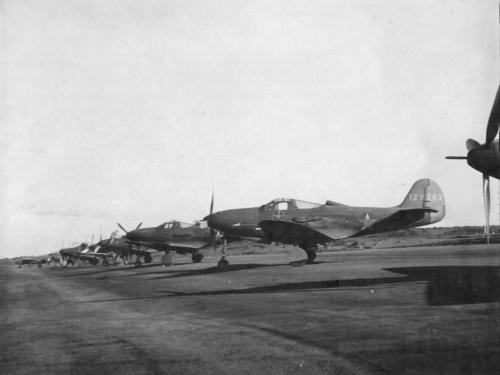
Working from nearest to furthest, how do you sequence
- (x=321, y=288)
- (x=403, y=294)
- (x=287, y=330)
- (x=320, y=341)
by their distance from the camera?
(x=320, y=341) → (x=287, y=330) → (x=403, y=294) → (x=321, y=288)

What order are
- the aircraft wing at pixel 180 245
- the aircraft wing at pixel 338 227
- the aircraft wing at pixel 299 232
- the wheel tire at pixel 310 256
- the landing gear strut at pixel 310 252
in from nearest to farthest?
the aircraft wing at pixel 299 232
the aircraft wing at pixel 338 227
the landing gear strut at pixel 310 252
the wheel tire at pixel 310 256
the aircraft wing at pixel 180 245

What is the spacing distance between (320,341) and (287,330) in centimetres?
100

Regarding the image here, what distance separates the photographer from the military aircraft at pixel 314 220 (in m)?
22.3

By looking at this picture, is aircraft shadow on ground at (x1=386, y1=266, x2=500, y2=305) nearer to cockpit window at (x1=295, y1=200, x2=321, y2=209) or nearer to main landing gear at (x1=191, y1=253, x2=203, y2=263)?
cockpit window at (x1=295, y1=200, x2=321, y2=209)

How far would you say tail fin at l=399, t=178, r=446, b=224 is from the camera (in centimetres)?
2550

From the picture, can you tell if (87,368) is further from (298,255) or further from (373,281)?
(298,255)

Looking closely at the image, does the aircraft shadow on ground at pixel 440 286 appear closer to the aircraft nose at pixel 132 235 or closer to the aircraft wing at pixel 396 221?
the aircraft wing at pixel 396 221

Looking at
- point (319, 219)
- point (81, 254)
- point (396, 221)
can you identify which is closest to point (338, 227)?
point (319, 219)

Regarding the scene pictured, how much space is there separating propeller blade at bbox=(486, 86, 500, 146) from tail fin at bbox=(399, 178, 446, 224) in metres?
16.1

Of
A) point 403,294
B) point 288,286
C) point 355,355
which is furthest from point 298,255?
point 355,355

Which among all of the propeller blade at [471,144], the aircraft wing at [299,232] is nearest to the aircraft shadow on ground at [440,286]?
the propeller blade at [471,144]

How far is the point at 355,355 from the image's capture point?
5051mm

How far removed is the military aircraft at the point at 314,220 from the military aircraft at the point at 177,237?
1064 cm

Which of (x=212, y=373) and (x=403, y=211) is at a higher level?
(x=403, y=211)
